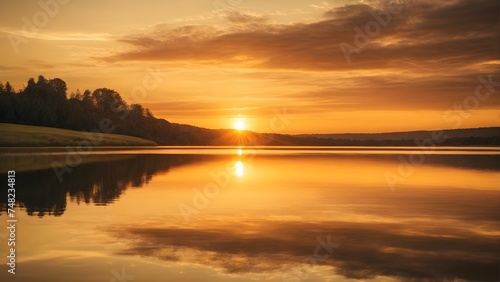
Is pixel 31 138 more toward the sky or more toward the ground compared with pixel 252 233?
more toward the sky

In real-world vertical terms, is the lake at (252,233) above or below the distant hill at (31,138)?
below

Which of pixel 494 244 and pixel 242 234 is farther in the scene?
pixel 242 234

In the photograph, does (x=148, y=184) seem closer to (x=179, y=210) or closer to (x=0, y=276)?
(x=179, y=210)

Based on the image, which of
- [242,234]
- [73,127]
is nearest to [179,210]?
[242,234]

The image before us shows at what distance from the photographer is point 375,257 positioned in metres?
15.0

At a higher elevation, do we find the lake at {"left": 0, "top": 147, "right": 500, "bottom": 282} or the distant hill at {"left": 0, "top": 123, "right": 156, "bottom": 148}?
the distant hill at {"left": 0, "top": 123, "right": 156, "bottom": 148}

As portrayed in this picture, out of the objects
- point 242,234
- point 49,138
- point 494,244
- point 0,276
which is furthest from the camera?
point 49,138

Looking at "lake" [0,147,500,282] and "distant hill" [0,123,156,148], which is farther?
"distant hill" [0,123,156,148]

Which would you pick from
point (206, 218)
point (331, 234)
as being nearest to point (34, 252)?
point (206, 218)

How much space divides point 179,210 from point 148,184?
13.0 metres

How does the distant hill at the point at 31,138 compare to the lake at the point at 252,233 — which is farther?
the distant hill at the point at 31,138

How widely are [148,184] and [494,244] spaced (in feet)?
82.0

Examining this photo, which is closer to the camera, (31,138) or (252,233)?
(252,233)

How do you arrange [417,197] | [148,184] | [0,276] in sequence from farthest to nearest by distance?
[148,184] < [417,197] < [0,276]
